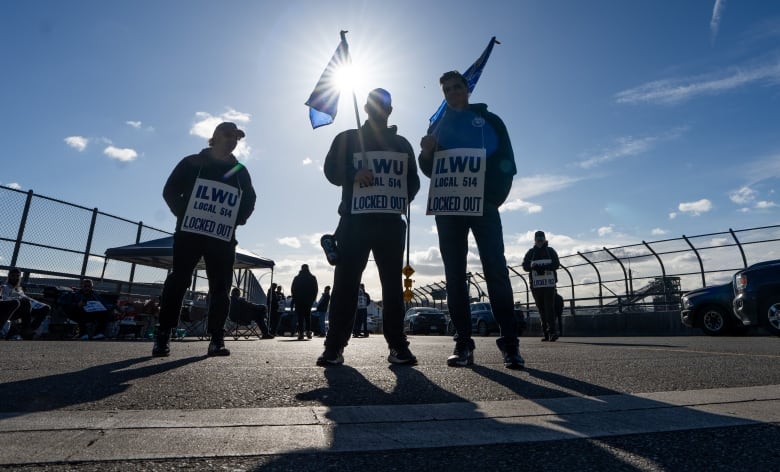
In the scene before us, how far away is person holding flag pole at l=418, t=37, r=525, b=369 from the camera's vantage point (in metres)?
3.56

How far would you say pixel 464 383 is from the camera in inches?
99.3

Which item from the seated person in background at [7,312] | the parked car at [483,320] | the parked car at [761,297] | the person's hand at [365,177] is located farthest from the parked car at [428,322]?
the person's hand at [365,177]

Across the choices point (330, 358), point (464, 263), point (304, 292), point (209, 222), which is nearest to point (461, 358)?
point (464, 263)

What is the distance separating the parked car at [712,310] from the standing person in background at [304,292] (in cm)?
837

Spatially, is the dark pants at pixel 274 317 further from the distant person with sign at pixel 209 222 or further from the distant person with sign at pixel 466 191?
the distant person with sign at pixel 466 191

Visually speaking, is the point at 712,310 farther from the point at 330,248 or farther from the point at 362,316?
the point at 330,248

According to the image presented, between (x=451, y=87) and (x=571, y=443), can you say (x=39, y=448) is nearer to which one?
(x=571, y=443)

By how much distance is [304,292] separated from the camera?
42.9 ft

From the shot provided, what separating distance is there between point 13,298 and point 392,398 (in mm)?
8743

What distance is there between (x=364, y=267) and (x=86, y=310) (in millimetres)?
7948

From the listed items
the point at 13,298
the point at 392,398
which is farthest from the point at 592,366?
the point at 13,298

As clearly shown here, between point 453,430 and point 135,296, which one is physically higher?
point 135,296

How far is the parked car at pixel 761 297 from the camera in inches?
319

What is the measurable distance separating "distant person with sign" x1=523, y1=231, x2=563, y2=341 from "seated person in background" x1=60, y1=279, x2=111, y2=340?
7.55 m
